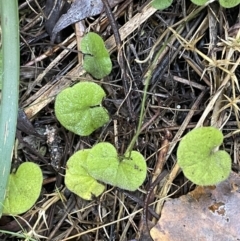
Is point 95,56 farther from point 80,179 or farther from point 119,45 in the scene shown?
point 80,179

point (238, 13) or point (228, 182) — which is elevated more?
point (238, 13)

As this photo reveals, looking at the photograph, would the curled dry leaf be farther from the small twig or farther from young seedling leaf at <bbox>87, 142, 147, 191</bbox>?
the small twig

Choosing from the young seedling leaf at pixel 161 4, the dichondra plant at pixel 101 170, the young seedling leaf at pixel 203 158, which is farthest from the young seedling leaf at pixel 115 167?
the young seedling leaf at pixel 161 4

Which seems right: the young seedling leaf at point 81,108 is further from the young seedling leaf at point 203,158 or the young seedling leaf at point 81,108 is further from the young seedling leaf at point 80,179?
the young seedling leaf at point 203,158

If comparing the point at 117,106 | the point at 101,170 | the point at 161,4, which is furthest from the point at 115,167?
the point at 161,4

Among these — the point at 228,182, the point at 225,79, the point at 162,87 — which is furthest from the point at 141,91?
the point at 228,182

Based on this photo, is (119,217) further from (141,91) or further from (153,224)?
(141,91)

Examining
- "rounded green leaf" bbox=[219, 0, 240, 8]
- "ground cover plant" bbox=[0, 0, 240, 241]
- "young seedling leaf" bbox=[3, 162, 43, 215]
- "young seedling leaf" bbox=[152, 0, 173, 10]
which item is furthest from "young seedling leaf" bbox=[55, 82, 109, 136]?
"rounded green leaf" bbox=[219, 0, 240, 8]
